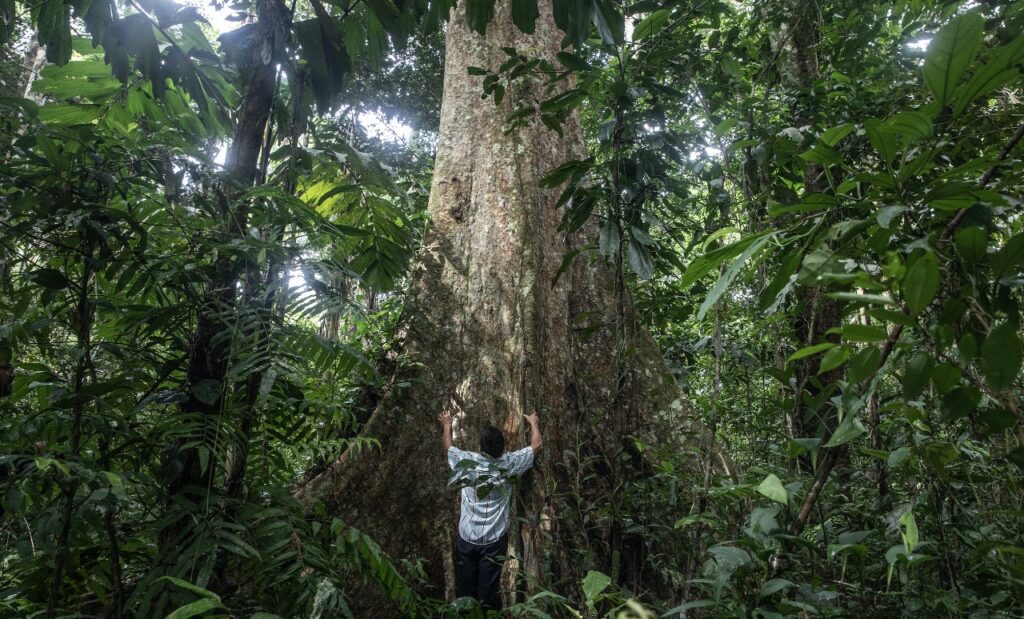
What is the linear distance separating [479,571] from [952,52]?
119 inches

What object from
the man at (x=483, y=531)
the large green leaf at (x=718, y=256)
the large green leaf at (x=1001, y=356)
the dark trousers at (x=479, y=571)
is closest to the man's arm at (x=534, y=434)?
the man at (x=483, y=531)

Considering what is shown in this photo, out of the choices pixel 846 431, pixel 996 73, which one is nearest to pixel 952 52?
pixel 996 73

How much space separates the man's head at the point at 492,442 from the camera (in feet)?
9.55

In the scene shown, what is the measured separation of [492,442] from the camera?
2.92 m

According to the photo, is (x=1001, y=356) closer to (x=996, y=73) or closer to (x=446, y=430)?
(x=996, y=73)

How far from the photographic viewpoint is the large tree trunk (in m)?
3.04

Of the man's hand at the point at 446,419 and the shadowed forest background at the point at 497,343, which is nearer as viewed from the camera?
the shadowed forest background at the point at 497,343

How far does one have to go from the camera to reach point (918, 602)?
1.48 metres

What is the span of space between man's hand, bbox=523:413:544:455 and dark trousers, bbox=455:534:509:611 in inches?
21.5

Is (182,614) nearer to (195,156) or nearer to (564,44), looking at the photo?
(195,156)

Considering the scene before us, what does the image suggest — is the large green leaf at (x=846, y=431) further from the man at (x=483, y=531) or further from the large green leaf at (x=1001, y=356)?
the man at (x=483, y=531)

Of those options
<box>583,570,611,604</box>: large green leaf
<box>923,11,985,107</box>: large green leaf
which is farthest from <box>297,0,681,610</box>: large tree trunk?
<box>923,11,985,107</box>: large green leaf

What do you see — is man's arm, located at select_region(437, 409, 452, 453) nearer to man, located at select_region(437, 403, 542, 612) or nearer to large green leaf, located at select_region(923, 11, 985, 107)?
man, located at select_region(437, 403, 542, 612)

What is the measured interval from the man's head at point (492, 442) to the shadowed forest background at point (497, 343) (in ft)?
0.80
